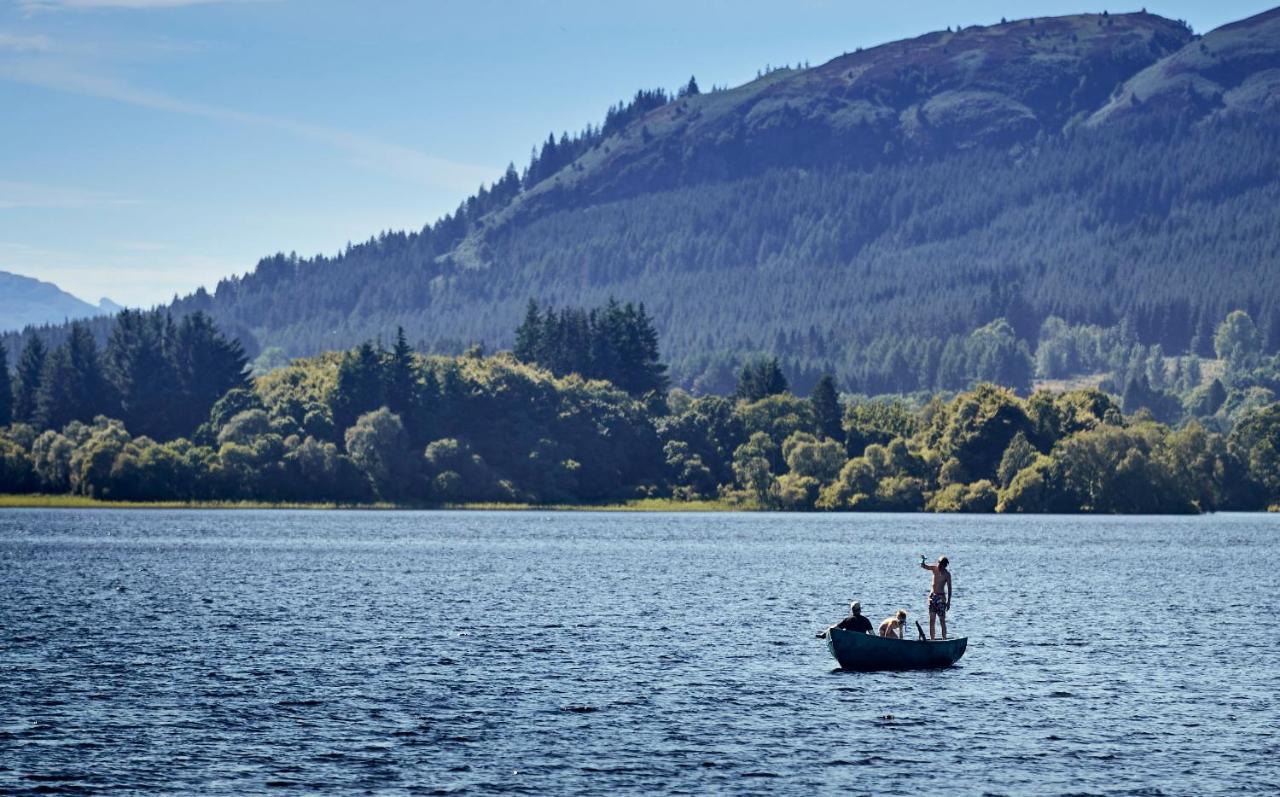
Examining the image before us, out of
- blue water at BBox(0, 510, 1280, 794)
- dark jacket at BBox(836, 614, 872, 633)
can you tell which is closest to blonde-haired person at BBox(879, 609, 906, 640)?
dark jacket at BBox(836, 614, 872, 633)

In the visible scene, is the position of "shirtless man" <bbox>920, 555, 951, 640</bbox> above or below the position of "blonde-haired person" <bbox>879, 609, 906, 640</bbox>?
above

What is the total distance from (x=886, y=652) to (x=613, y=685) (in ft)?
38.6

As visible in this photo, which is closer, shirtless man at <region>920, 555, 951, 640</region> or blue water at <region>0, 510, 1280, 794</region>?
blue water at <region>0, 510, 1280, 794</region>

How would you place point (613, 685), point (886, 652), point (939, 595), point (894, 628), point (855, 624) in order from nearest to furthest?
point (613, 685), point (855, 624), point (886, 652), point (894, 628), point (939, 595)

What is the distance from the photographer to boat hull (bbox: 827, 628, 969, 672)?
7300 centimetres

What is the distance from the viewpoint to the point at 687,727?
6022cm

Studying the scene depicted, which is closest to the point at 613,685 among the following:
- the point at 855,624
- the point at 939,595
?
Result: the point at 855,624

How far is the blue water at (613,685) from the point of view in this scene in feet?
173

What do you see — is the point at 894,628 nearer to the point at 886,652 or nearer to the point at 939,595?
the point at 886,652

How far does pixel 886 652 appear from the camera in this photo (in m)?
73.6

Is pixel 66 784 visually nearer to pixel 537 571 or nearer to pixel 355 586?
pixel 355 586

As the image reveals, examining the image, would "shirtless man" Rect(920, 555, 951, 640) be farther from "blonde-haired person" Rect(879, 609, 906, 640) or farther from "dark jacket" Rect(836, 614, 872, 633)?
"dark jacket" Rect(836, 614, 872, 633)

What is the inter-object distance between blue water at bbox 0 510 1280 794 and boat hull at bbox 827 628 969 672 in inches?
31.1

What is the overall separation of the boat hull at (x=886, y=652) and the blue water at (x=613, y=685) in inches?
31.1
